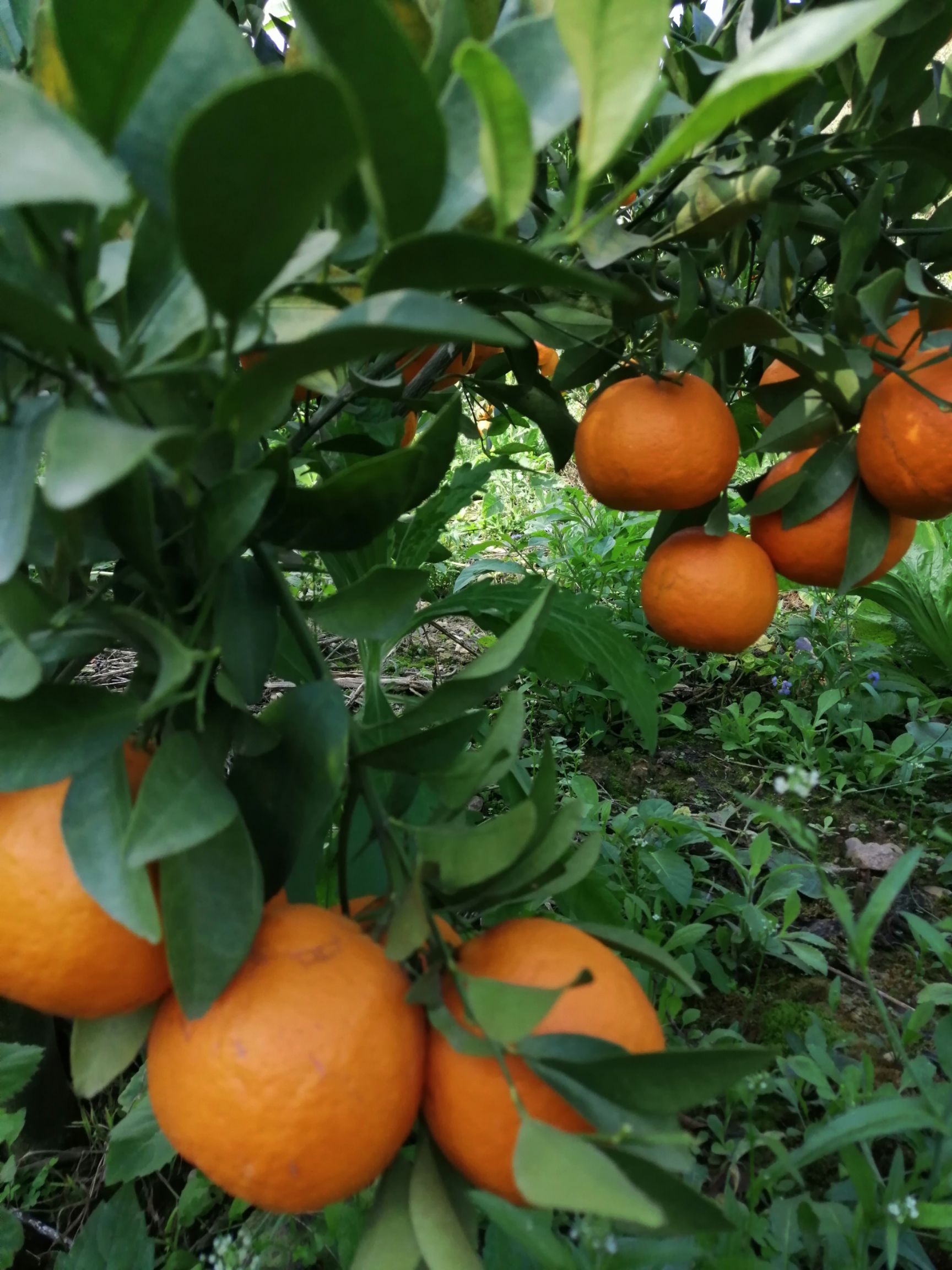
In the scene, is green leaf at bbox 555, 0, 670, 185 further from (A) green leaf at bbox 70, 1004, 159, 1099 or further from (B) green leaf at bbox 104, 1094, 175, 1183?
(B) green leaf at bbox 104, 1094, 175, 1183

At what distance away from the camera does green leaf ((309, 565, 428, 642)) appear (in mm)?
426

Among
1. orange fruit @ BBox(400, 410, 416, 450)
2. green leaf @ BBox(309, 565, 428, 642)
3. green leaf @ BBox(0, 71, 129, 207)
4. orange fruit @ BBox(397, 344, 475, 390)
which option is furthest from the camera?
orange fruit @ BBox(400, 410, 416, 450)

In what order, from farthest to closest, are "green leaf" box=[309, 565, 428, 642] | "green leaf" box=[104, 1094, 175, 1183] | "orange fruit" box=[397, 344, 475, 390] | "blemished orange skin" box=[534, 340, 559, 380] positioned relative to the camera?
1. "blemished orange skin" box=[534, 340, 559, 380]
2. "orange fruit" box=[397, 344, 475, 390]
3. "green leaf" box=[104, 1094, 175, 1183]
4. "green leaf" box=[309, 565, 428, 642]

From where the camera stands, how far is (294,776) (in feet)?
1.30

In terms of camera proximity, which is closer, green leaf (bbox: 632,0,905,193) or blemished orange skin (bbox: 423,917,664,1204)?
green leaf (bbox: 632,0,905,193)

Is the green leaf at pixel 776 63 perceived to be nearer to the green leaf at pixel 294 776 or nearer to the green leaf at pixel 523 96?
the green leaf at pixel 523 96

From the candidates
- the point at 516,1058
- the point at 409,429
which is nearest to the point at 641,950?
the point at 516,1058

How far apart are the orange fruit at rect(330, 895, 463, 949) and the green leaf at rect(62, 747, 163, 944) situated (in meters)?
0.11

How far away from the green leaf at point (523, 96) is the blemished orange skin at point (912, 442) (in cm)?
41

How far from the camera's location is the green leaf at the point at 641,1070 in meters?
0.33

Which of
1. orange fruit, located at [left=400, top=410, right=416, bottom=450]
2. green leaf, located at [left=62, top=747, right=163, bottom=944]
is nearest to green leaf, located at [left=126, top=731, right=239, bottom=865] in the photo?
green leaf, located at [left=62, top=747, right=163, bottom=944]

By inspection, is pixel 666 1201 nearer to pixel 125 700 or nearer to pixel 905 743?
pixel 125 700

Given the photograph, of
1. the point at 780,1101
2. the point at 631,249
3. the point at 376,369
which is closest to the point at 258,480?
the point at 631,249

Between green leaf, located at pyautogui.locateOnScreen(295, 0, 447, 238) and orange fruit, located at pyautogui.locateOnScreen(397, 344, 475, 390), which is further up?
green leaf, located at pyautogui.locateOnScreen(295, 0, 447, 238)
